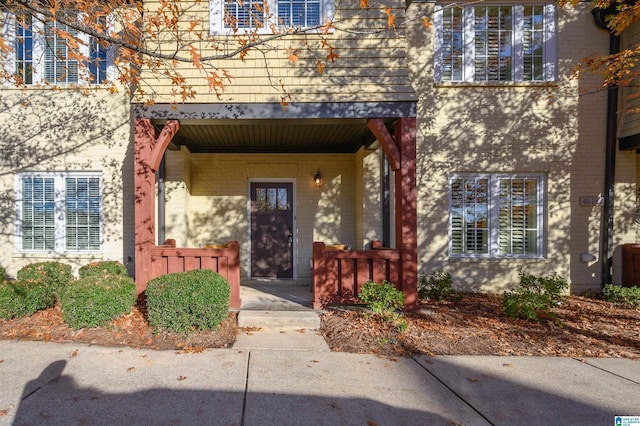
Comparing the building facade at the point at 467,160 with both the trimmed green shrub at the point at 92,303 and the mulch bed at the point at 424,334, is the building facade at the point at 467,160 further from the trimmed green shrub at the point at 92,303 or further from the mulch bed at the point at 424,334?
the trimmed green shrub at the point at 92,303

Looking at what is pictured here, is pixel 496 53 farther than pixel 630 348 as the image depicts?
Yes

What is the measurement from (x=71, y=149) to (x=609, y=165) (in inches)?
426

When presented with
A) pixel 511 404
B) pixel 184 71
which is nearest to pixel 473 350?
pixel 511 404

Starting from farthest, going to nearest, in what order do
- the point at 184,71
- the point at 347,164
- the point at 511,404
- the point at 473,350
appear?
the point at 347,164, the point at 184,71, the point at 473,350, the point at 511,404

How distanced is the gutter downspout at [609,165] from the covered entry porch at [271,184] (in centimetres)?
419

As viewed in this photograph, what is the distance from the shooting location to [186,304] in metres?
4.58

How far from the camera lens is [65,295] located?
4.74 metres

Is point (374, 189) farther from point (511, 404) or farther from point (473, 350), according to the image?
point (511, 404)

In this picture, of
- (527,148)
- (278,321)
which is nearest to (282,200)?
(278,321)

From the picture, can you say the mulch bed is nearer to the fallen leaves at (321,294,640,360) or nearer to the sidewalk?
the fallen leaves at (321,294,640,360)

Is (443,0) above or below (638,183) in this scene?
above

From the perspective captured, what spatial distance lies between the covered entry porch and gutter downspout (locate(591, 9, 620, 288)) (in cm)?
419

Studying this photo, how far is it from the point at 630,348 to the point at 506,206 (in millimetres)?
3490

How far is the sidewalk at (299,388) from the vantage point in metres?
2.91
